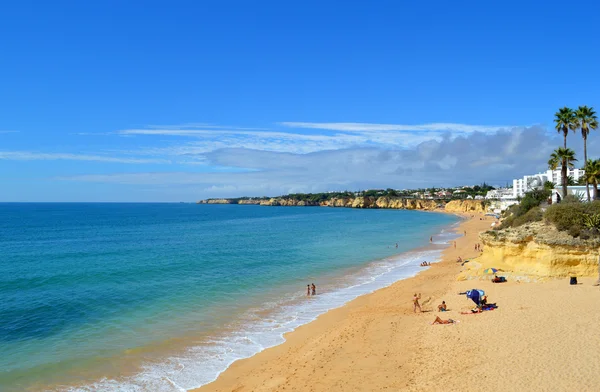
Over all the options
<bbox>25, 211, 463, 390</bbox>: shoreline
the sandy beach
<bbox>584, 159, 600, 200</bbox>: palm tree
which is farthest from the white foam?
<bbox>584, 159, 600, 200</bbox>: palm tree

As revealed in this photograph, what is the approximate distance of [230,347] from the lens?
15.5 meters

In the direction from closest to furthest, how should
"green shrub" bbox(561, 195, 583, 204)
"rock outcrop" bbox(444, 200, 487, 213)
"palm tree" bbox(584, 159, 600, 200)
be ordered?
"green shrub" bbox(561, 195, 583, 204), "palm tree" bbox(584, 159, 600, 200), "rock outcrop" bbox(444, 200, 487, 213)

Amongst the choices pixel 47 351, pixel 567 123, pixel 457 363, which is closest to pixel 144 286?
pixel 47 351

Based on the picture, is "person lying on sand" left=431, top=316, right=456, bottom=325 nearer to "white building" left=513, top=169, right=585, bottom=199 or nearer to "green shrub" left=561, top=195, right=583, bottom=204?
"green shrub" left=561, top=195, right=583, bottom=204

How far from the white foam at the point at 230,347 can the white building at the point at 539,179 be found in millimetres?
68092

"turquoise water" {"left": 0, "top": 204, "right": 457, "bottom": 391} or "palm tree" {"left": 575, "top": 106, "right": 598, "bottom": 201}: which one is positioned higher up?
"palm tree" {"left": 575, "top": 106, "right": 598, "bottom": 201}

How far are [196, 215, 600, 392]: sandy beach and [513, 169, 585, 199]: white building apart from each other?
228 ft

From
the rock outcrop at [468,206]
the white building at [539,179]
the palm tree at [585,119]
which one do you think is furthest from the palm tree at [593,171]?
the rock outcrop at [468,206]

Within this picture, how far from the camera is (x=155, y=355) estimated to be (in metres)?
14.7

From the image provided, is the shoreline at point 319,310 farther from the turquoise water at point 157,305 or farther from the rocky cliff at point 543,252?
the rocky cliff at point 543,252

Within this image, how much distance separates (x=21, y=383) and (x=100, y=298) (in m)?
10.5

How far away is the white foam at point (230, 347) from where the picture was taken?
12.5 metres

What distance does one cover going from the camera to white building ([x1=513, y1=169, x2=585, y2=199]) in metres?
86.6

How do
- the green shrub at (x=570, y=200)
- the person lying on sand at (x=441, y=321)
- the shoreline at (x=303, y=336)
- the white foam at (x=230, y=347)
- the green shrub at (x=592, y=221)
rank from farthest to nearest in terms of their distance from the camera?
1. the green shrub at (x=570, y=200)
2. the green shrub at (x=592, y=221)
3. the person lying on sand at (x=441, y=321)
4. the white foam at (x=230, y=347)
5. the shoreline at (x=303, y=336)
